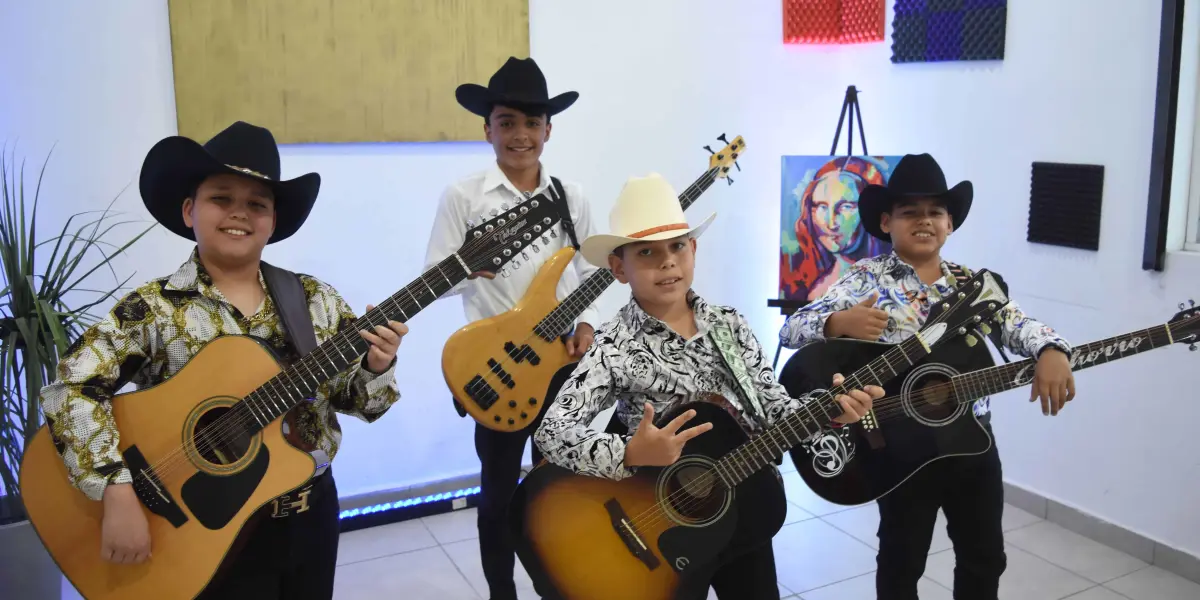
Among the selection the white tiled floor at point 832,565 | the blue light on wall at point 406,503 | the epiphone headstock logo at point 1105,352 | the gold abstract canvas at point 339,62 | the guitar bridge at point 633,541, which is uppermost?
the gold abstract canvas at point 339,62

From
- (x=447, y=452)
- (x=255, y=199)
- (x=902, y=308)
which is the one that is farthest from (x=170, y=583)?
(x=447, y=452)

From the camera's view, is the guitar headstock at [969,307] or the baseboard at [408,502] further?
the baseboard at [408,502]

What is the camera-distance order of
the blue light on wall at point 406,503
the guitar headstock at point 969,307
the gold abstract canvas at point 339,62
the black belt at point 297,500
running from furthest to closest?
1. the blue light on wall at point 406,503
2. the gold abstract canvas at point 339,62
3. the guitar headstock at point 969,307
4. the black belt at point 297,500

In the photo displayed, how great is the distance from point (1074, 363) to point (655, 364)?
3.39 ft

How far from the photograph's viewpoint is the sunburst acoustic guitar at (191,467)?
1.64 m

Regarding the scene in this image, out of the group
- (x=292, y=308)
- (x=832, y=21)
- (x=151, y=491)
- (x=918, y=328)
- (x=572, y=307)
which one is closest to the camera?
(x=151, y=491)

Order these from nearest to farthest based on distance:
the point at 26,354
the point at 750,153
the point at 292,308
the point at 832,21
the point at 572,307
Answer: the point at 292,308, the point at 26,354, the point at 572,307, the point at 832,21, the point at 750,153

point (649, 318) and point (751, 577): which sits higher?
point (649, 318)

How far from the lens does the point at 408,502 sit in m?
3.61

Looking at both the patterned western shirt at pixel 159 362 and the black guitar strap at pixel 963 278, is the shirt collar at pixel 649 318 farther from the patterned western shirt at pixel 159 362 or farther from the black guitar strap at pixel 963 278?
the black guitar strap at pixel 963 278

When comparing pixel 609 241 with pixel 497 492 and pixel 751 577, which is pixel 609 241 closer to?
pixel 751 577

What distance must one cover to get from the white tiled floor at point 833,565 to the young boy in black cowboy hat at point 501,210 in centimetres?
54

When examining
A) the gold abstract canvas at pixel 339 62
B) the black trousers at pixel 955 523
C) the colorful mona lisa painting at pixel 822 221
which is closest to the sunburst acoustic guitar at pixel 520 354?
the black trousers at pixel 955 523

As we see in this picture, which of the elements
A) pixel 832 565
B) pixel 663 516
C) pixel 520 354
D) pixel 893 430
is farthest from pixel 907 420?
pixel 832 565
